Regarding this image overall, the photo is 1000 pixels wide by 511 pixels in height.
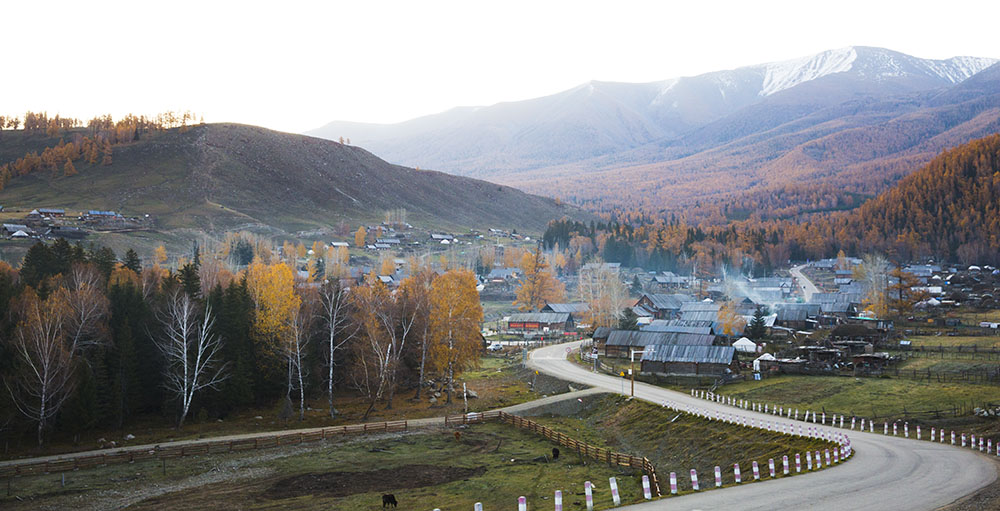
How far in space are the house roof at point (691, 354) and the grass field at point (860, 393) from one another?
4258 millimetres

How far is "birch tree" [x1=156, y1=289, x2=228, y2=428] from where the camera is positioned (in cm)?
4816

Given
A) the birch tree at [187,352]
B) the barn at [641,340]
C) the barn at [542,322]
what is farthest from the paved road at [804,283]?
the birch tree at [187,352]

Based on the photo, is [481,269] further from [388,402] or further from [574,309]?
[388,402]

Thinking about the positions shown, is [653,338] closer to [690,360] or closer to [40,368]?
[690,360]

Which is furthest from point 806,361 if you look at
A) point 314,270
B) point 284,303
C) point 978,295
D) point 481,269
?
point 481,269

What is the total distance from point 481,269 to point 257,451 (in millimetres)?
131604

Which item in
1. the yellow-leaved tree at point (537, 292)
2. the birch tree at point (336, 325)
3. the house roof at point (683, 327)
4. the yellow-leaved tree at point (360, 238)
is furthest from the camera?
the yellow-leaved tree at point (360, 238)

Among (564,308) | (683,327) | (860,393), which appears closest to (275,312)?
(860,393)

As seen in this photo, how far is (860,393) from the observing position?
4666cm

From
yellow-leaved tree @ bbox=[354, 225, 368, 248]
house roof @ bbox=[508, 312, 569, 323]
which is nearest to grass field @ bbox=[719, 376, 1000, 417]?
house roof @ bbox=[508, 312, 569, 323]

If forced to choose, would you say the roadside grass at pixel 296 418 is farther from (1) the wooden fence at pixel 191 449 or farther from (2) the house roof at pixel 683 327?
(2) the house roof at pixel 683 327

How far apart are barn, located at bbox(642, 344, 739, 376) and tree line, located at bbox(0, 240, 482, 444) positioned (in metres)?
17.1

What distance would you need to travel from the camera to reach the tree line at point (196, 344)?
43.4m

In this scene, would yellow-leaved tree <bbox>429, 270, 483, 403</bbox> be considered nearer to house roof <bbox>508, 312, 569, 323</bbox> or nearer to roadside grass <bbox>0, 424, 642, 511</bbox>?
roadside grass <bbox>0, 424, 642, 511</bbox>
